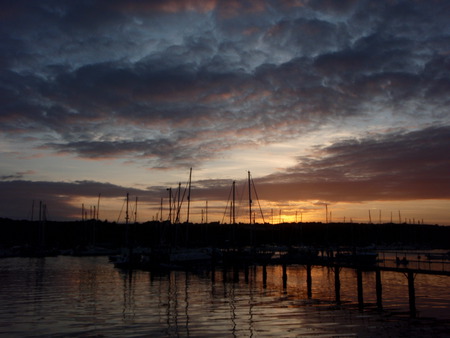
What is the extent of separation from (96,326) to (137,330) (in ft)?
10.6

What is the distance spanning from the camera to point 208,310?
35.3 meters

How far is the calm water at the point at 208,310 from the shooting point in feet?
91.3

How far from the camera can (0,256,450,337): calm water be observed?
2783 centimetres

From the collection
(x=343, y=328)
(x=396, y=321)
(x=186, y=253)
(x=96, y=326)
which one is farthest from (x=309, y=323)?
(x=186, y=253)

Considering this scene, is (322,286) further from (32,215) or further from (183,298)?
(32,215)

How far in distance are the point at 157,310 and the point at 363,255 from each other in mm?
60594

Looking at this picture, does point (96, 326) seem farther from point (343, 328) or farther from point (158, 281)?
point (158, 281)

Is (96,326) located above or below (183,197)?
below

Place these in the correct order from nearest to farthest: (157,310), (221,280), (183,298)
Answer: (157,310) < (183,298) < (221,280)

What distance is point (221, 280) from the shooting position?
58.8 metres

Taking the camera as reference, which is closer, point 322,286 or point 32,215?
point 322,286

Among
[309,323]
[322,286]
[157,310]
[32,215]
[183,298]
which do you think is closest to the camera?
[309,323]

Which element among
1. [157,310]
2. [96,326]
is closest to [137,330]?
[96,326]

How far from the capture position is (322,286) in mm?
54375
